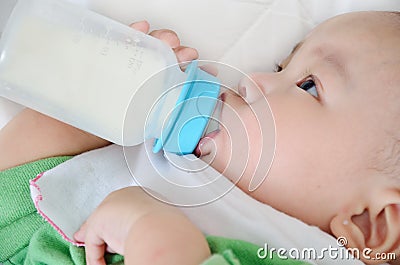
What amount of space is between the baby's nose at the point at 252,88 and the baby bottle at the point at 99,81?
0.19 feet

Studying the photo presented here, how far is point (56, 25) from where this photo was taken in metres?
0.89

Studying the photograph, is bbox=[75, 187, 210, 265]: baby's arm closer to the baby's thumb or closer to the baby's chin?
the baby's thumb

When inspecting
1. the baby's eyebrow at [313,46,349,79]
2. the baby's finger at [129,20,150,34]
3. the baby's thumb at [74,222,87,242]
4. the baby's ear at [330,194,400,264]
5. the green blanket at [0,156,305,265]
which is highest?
the baby's eyebrow at [313,46,349,79]

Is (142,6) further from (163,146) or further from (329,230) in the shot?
(329,230)

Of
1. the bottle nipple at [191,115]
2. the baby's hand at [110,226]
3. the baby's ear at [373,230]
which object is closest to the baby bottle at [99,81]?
the bottle nipple at [191,115]

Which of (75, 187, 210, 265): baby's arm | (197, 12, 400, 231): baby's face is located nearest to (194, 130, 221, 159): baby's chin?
(197, 12, 400, 231): baby's face

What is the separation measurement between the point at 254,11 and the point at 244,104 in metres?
0.32

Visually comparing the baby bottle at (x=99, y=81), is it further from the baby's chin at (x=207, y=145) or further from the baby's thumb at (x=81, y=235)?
the baby's thumb at (x=81, y=235)

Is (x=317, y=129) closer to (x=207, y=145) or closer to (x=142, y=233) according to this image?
(x=207, y=145)

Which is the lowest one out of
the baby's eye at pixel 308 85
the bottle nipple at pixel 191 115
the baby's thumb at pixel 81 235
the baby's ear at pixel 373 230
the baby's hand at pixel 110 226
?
the baby's thumb at pixel 81 235

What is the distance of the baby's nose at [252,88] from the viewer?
97 cm

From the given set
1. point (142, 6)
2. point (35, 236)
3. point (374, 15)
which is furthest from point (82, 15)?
point (374, 15)

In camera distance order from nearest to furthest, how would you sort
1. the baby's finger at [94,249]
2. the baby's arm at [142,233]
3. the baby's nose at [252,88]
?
the baby's arm at [142,233]
the baby's finger at [94,249]
the baby's nose at [252,88]

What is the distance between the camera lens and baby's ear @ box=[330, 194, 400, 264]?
0.89 m
